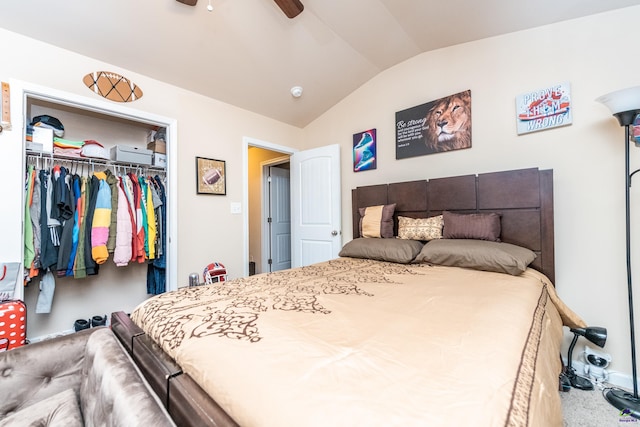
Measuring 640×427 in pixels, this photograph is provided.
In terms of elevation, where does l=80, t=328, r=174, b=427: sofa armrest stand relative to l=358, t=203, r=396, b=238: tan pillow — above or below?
below

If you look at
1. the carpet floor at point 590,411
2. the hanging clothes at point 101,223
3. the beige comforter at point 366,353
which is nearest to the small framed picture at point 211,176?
the hanging clothes at point 101,223

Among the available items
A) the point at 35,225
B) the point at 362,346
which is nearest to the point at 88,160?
the point at 35,225

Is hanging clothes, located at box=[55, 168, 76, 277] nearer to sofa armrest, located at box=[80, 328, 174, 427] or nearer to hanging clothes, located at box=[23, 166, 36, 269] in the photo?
hanging clothes, located at box=[23, 166, 36, 269]

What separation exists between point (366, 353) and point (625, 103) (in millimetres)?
2125

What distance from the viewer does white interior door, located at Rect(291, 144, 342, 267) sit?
3.30 meters

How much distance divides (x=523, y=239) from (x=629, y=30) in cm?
155

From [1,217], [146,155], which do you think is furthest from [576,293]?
[1,217]

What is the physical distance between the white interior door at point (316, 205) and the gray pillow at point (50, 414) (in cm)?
252

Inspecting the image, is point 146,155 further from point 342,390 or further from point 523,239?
point 523,239

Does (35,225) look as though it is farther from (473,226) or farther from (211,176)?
(473,226)

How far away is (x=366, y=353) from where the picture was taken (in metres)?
0.76

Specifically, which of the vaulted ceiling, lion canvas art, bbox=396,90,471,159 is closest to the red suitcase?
the vaulted ceiling

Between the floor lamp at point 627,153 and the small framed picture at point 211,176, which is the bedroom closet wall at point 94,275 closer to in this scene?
the small framed picture at point 211,176

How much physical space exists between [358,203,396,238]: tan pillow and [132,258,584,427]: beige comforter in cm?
130
